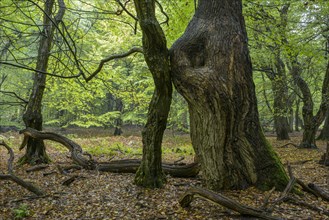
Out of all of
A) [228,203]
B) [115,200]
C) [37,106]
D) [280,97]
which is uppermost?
[280,97]

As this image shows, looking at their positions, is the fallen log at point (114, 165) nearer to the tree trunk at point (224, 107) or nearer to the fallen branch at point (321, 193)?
the tree trunk at point (224, 107)

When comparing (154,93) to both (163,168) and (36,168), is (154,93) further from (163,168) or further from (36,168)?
(36,168)

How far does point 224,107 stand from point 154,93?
4.64 ft

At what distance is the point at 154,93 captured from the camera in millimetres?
5480

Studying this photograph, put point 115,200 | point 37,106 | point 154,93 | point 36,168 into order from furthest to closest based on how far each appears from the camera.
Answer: point 37,106 → point 36,168 → point 154,93 → point 115,200

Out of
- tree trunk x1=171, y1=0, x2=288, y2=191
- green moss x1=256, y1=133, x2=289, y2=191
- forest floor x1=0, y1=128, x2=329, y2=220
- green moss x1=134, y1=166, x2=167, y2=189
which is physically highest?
tree trunk x1=171, y1=0, x2=288, y2=191

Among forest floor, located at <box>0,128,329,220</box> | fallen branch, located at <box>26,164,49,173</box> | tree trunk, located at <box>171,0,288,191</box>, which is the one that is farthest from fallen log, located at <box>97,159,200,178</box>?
fallen branch, located at <box>26,164,49,173</box>

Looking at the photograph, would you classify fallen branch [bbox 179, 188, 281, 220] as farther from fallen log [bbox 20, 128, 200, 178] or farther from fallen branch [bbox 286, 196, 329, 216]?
fallen log [bbox 20, 128, 200, 178]

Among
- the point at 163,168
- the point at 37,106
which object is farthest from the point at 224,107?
the point at 37,106

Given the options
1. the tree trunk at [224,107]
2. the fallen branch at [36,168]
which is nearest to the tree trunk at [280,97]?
the tree trunk at [224,107]

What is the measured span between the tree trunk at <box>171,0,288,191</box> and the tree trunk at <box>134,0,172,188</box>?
0.30 meters

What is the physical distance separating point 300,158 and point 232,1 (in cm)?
680

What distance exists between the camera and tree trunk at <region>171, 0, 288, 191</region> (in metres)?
5.02

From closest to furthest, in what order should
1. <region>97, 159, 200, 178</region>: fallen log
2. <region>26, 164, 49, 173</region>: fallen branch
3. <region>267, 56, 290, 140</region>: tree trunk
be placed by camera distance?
<region>97, 159, 200, 178</region>: fallen log → <region>26, 164, 49, 173</region>: fallen branch → <region>267, 56, 290, 140</region>: tree trunk
